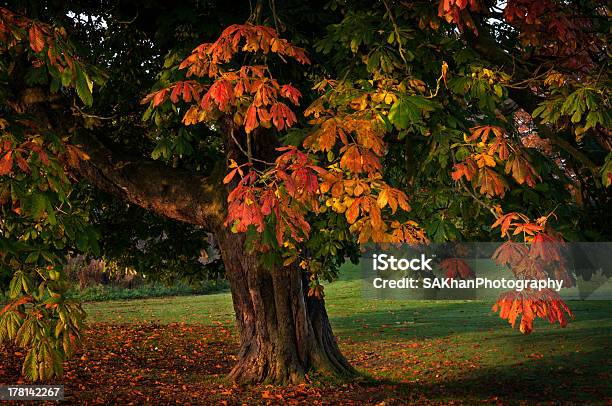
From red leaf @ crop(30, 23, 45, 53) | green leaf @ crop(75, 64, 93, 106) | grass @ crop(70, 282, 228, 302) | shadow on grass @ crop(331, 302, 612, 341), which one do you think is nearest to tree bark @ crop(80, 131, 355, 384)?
green leaf @ crop(75, 64, 93, 106)

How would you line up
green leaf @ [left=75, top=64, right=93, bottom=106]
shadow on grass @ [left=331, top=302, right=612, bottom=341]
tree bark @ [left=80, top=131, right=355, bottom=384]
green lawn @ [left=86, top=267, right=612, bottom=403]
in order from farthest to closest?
1. shadow on grass @ [left=331, top=302, right=612, bottom=341]
2. green lawn @ [left=86, top=267, right=612, bottom=403]
3. tree bark @ [left=80, top=131, right=355, bottom=384]
4. green leaf @ [left=75, top=64, right=93, bottom=106]

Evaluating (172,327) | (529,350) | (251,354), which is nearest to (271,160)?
(251,354)

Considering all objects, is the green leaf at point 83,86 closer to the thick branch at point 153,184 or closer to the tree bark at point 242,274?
the tree bark at point 242,274

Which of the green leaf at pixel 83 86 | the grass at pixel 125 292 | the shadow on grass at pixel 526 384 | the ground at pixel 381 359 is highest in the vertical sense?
the green leaf at pixel 83 86

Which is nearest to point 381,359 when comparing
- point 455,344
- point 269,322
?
point 455,344

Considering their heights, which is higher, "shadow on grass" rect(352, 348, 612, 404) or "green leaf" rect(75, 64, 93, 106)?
"green leaf" rect(75, 64, 93, 106)

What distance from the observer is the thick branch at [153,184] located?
30.9 feet

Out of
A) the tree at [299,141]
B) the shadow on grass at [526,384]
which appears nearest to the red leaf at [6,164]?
the tree at [299,141]

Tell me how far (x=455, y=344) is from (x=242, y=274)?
7.24 metres

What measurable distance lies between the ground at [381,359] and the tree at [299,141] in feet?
3.41

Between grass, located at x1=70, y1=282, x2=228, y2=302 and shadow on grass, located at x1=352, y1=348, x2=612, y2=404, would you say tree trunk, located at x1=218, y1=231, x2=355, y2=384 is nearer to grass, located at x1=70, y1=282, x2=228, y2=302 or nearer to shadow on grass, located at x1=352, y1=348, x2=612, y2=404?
shadow on grass, located at x1=352, y1=348, x2=612, y2=404

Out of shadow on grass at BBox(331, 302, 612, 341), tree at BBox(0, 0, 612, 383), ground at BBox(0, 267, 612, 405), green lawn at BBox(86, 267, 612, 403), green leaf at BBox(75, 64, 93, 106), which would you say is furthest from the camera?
shadow on grass at BBox(331, 302, 612, 341)

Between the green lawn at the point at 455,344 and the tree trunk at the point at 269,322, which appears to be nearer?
the tree trunk at the point at 269,322

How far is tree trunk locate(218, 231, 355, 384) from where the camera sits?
9383 mm
